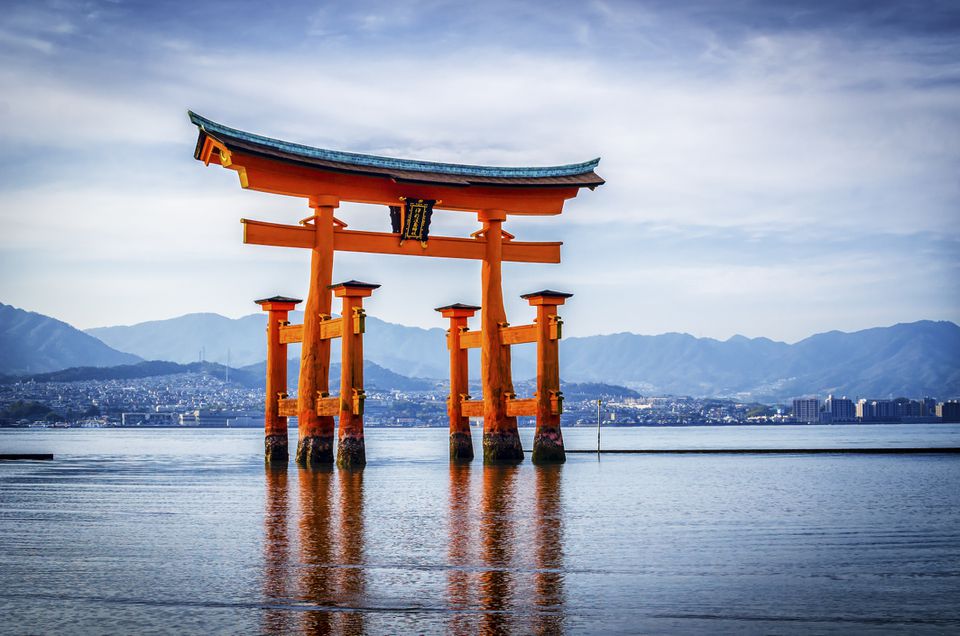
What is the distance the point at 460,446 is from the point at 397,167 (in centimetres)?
1166

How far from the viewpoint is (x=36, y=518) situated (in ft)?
69.2

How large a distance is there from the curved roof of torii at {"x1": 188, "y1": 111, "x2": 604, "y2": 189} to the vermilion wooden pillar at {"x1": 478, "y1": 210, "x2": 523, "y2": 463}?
4.76 ft

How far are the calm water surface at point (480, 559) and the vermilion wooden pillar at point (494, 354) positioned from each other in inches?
325

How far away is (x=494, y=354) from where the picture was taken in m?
37.5

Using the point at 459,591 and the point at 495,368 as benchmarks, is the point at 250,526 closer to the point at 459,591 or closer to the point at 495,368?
the point at 459,591

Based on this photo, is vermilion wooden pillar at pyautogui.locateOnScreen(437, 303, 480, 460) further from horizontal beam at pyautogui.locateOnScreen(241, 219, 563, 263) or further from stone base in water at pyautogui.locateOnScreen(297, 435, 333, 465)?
stone base in water at pyautogui.locateOnScreen(297, 435, 333, 465)

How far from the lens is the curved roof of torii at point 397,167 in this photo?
3209cm

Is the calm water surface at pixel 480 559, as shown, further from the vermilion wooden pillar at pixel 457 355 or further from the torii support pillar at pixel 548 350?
the vermilion wooden pillar at pixel 457 355

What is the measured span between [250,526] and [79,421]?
18515 cm

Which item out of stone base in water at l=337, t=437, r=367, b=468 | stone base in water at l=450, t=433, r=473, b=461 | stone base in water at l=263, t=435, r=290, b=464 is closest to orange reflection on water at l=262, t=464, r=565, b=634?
stone base in water at l=337, t=437, r=367, b=468

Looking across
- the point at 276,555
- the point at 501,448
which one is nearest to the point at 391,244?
the point at 501,448

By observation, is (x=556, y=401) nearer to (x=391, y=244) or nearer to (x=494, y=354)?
(x=494, y=354)

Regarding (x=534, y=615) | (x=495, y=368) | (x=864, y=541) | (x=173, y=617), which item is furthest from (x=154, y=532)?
(x=495, y=368)

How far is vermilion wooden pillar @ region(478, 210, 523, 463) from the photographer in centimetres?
3747
